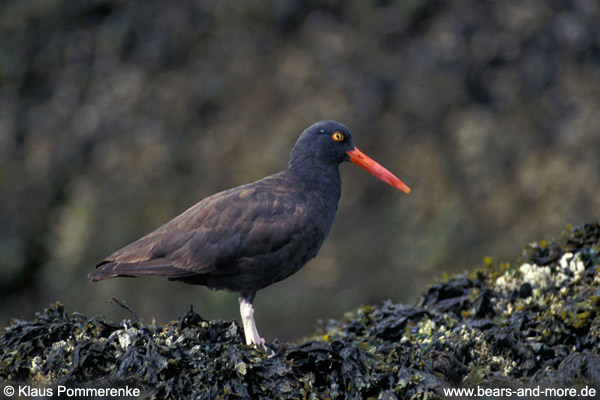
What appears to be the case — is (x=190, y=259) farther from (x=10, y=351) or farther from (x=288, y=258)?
(x=10, y=351)

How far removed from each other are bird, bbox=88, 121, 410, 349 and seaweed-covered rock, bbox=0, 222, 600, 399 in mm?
441

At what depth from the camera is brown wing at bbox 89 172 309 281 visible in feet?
15.8

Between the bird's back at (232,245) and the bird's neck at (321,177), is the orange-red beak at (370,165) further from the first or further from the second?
the bird's back at (232,245)

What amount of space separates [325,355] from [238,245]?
1091 millimetres

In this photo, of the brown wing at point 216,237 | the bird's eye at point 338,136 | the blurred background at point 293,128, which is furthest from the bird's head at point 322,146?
the blurred background at point 293,128

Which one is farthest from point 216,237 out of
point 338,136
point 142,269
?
point 338,136

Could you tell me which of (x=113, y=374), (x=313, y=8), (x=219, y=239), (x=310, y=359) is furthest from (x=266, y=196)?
(x=313, y=8)

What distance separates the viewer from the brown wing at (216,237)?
482cm

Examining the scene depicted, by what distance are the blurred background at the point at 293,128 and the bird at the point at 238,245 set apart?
4474 millimetres

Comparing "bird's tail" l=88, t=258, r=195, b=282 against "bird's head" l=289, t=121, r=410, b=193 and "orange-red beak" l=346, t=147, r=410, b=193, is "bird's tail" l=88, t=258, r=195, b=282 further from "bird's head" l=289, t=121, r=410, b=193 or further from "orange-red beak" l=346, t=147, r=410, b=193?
"orange-red beak" l=346, t=147, r=410, b=193

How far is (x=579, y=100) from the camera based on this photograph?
991cm

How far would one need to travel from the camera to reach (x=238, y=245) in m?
4.84

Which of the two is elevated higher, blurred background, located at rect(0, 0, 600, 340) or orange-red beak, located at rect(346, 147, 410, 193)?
blurred background, located at rect(0, 0, 600, 340)

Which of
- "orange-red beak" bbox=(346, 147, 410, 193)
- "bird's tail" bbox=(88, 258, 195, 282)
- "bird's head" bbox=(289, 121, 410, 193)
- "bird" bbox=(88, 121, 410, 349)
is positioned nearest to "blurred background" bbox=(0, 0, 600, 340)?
"orange-red beak" bbox=(346, 147, 410, 193)
